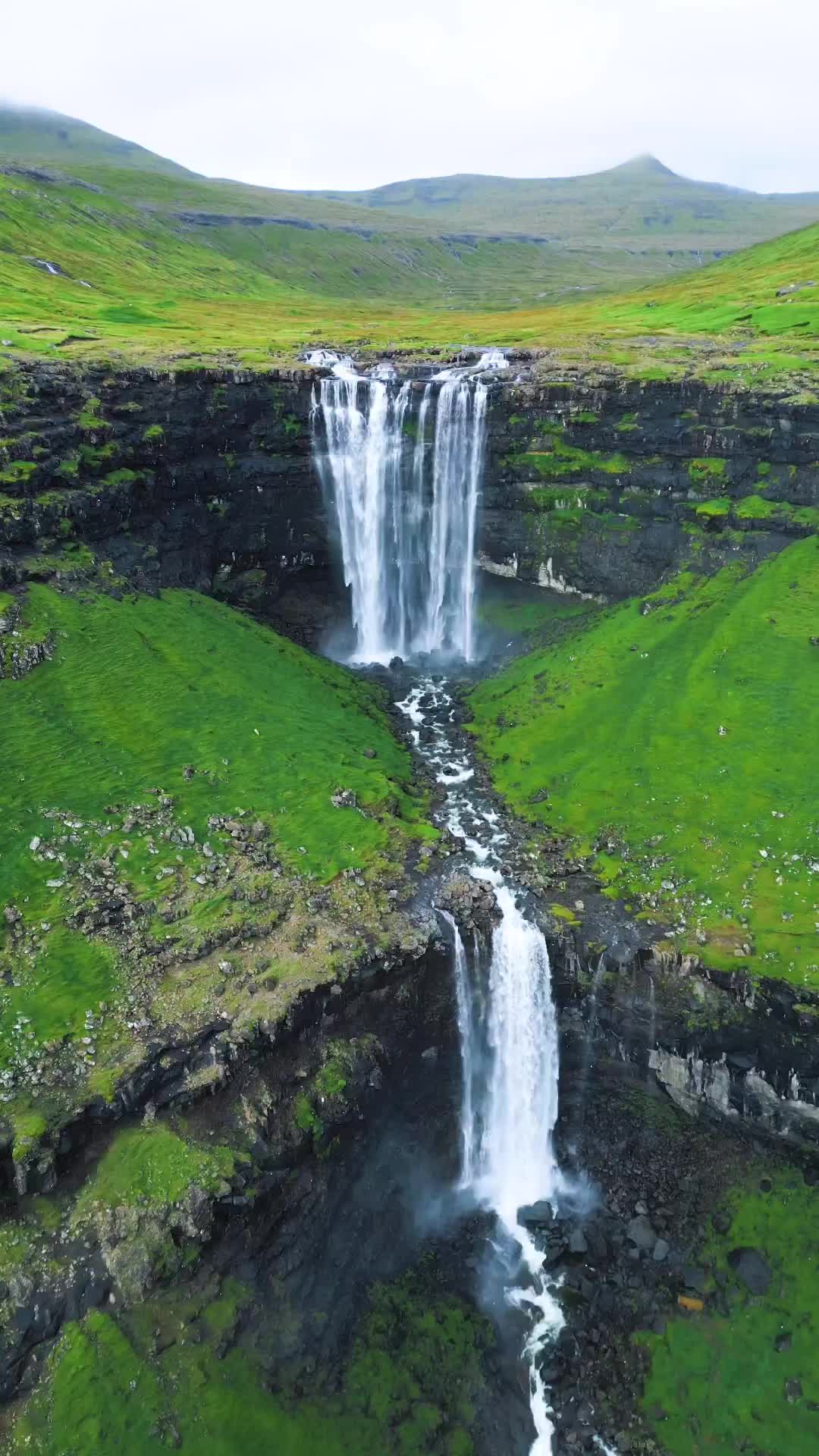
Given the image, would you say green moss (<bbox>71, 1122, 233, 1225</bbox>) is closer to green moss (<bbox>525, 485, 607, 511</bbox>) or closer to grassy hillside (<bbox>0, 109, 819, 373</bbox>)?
green moss (<bbox>525, 485, 607, 511</bbox>)

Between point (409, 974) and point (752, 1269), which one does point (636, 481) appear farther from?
point (752, 1269)

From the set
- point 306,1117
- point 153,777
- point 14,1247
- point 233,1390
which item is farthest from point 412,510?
point 233,1390

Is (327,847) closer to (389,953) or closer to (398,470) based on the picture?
(389,953)

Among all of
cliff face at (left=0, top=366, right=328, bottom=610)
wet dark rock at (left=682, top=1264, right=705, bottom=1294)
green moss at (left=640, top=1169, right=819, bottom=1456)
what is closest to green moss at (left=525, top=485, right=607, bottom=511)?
cliff face at (left=0, top=366, right=328, bottom=610)

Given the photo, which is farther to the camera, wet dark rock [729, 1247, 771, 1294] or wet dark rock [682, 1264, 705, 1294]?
wet dark rock [682, 1264, 705, 1294]

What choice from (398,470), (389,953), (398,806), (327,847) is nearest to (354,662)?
(398,470)
